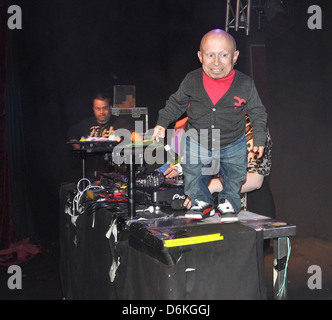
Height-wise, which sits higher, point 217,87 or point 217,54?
point 217,54

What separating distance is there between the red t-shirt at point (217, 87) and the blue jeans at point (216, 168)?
225 mm

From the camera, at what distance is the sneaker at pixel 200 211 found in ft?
6.13

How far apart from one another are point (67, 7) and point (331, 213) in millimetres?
4193

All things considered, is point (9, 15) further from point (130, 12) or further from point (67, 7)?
point (130, 12)

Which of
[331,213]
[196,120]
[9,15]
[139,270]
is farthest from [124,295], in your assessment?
[9,15]

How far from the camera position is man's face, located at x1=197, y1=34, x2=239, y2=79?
1.84 meters

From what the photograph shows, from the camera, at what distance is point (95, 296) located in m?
2.35

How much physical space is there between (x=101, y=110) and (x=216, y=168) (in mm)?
3504

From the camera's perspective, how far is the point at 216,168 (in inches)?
80.3

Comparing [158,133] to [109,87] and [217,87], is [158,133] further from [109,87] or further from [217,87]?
[109,87]

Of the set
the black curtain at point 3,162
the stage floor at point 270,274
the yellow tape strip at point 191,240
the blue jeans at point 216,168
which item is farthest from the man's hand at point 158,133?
the black curtain at point 3,162

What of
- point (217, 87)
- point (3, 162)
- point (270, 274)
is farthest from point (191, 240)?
point (3, 162)

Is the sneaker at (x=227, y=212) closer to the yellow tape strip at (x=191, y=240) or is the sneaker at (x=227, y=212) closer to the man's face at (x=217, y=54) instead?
the yellow tape strip at (x=191, y=240)

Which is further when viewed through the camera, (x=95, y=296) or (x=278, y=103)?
(x=278, y=103)
